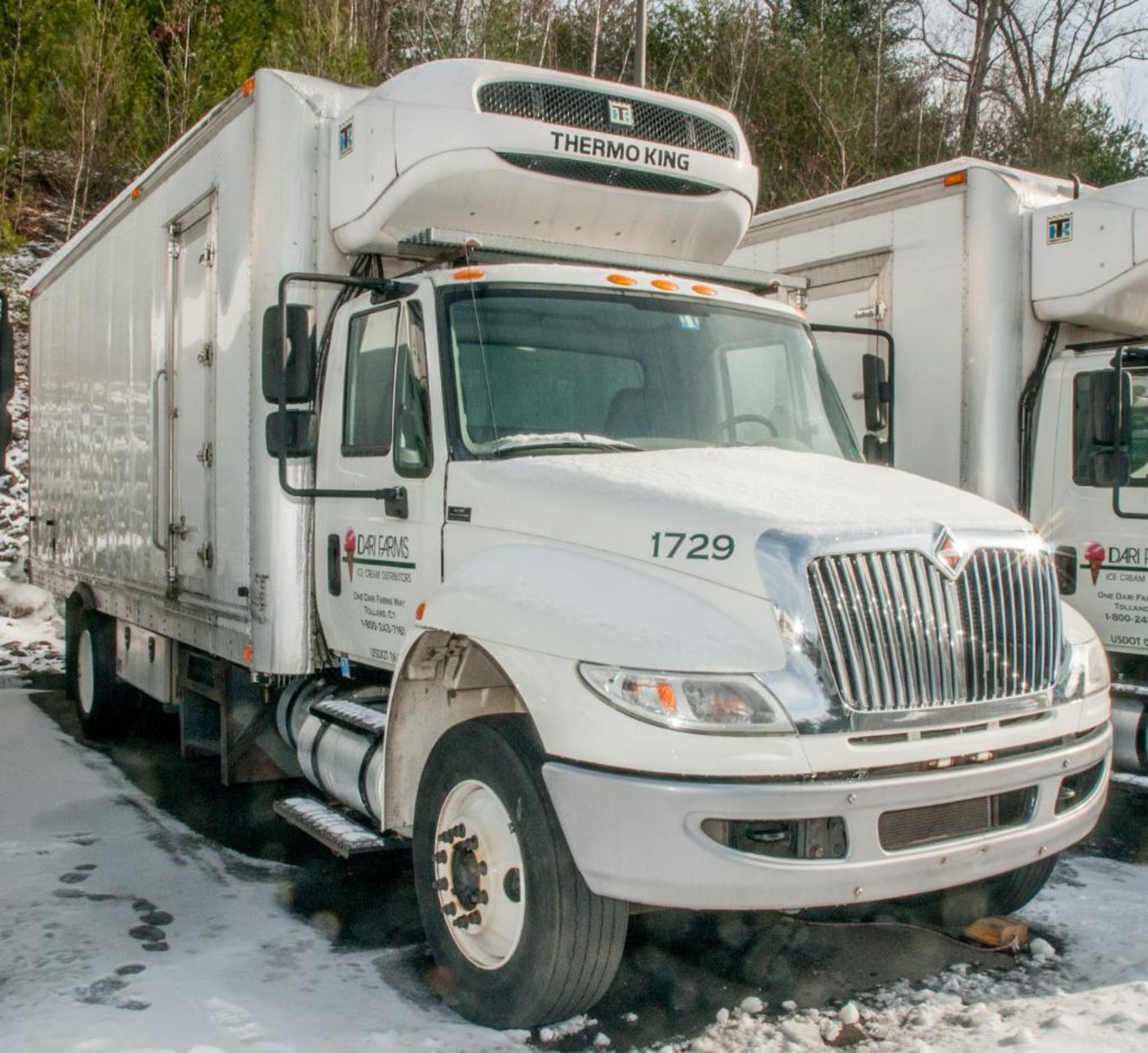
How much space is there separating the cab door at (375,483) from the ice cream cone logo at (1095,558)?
14.3ft

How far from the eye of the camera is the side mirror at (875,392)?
21.8 ft

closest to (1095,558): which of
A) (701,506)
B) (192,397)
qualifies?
(701,506)

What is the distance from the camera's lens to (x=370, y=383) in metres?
5.62

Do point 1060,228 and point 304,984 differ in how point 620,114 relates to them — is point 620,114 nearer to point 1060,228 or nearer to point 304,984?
point 1060,228

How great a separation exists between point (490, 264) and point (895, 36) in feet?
105

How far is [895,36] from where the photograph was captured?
33844 millimetres

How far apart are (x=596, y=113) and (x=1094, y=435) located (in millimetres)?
3375

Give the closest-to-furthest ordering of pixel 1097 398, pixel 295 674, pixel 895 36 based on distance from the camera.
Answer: pixel 295 674
pixel 1097 398
pixel 895 36

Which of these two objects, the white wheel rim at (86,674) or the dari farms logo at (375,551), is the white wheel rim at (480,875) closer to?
the dari farms logo at (375,551)

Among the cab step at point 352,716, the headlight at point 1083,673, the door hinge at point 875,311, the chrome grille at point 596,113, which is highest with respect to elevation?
the chrome grille at point 596,113

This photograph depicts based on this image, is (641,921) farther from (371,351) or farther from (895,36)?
(895,36)

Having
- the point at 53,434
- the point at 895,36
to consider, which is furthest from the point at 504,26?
the point at 53,434

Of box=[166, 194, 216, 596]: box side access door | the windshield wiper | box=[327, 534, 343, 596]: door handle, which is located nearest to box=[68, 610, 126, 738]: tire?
box=[166, 194, 216, 596]: box side access door

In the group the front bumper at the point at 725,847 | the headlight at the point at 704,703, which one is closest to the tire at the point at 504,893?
the front bumper at the point at 725,847
